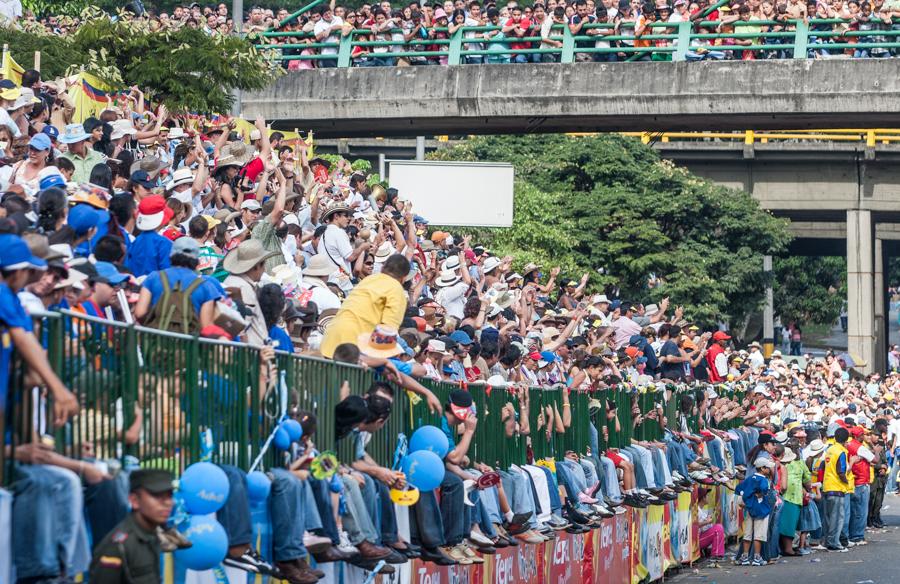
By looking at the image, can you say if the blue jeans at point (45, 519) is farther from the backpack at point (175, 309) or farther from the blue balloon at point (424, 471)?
the blue balloon at point (424, 471)

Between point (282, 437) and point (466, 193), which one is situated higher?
point (466, 193)

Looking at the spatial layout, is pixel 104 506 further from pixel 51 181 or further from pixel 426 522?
pixel 51 181

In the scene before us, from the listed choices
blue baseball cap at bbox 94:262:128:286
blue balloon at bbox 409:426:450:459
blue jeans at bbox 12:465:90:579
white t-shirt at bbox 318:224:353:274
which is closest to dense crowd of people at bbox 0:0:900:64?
white t-shirt at bbox 318:224:353:274

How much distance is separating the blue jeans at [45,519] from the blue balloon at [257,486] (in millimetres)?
2042

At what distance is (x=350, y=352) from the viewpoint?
10.7 meters

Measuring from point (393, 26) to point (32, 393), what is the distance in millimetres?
29715

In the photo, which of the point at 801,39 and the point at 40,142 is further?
the point at 801,39

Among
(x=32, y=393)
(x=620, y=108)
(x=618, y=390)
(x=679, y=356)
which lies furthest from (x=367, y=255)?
(x=620, y=108)

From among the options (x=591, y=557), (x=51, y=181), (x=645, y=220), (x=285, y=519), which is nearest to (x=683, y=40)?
(x=645, y=220)

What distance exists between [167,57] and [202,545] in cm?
1721

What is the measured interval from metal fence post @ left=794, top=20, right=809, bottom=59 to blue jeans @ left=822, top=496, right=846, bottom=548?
10.1 metres

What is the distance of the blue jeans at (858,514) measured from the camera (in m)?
28.1

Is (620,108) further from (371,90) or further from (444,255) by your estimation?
(444,255)

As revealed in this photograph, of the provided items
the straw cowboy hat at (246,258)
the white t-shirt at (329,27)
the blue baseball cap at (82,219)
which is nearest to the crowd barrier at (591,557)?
the straw cowboy hat at (246,258)
